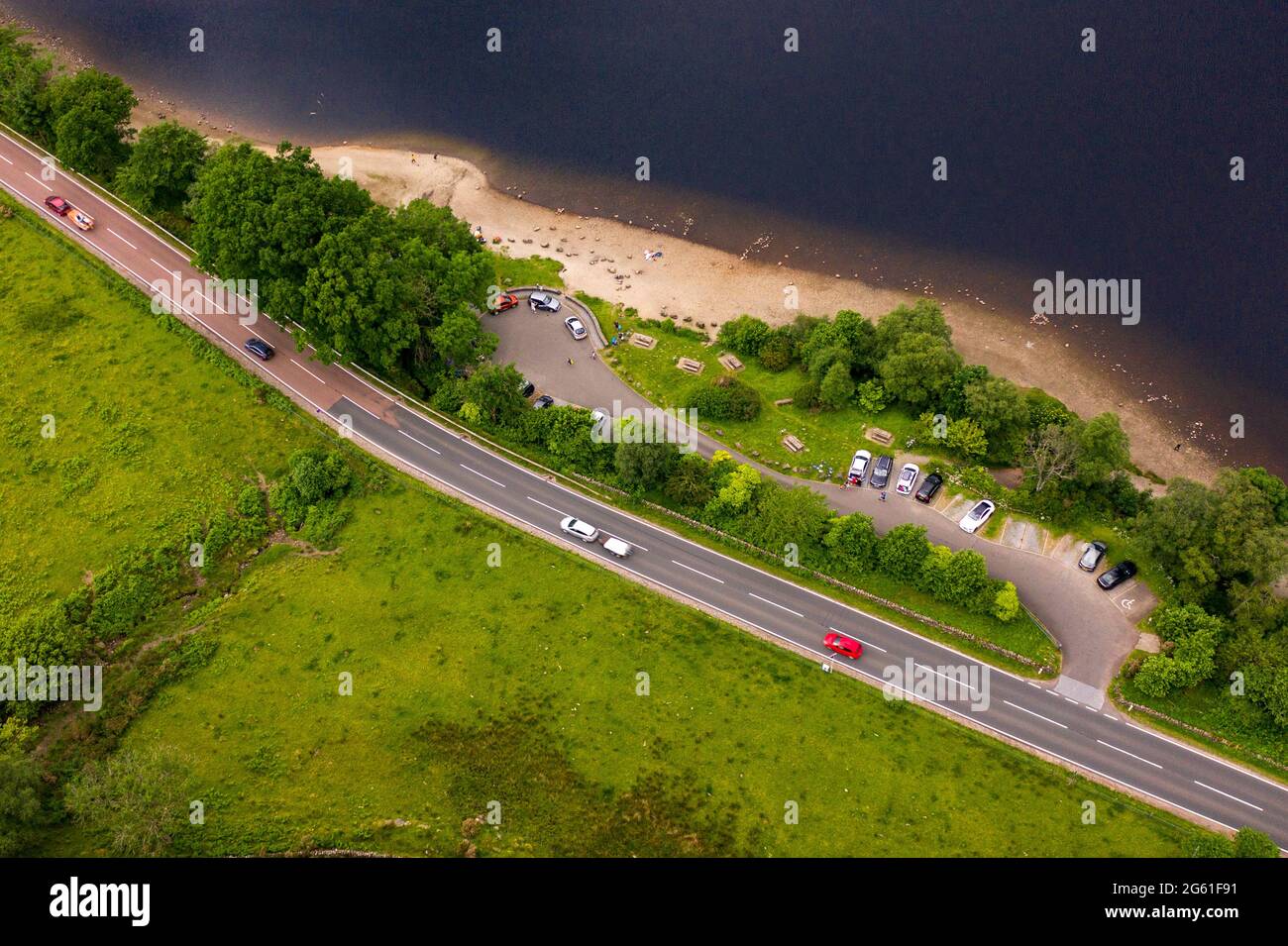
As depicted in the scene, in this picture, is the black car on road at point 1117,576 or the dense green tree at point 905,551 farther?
the black car on road at point 1117,576

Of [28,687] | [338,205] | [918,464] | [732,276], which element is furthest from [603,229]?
[28,687]

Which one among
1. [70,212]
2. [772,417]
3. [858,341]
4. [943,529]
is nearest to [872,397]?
[858,341]

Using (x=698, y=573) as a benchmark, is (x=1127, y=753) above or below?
below

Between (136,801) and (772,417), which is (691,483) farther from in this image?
(136,801)

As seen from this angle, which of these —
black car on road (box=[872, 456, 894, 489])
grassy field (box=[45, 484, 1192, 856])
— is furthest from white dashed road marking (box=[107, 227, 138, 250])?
black car on road (box=[872, 456, 894, 489])

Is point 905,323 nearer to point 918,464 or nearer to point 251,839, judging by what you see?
point 918,464

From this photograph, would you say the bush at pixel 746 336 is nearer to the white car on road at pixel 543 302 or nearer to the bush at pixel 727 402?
the bush at pixel 727 402

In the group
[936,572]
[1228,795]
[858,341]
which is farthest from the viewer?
[858,341]

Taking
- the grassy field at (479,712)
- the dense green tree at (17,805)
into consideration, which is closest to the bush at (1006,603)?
the grassy field at (479,712)
